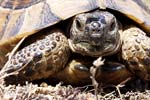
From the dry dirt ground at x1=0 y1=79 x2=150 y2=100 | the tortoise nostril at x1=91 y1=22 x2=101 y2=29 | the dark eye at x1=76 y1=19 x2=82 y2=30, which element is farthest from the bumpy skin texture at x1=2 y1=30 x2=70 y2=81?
the tortoise nostril at x1=91 y1=22 x2=101 y2=29

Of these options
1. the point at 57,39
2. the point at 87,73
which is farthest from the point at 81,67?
the point at 57,39

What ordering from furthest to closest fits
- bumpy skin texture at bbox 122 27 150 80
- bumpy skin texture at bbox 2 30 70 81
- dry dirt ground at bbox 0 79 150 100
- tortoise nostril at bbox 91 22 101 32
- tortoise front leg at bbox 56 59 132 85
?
tortoise front leg at bbox 56 59 132 85
bumpy skin texture at bbox 122 27 150 80
bumpy skin texture at bbox 2 30 70 81
tortoise nostril at bbox 91 22 101 32
dry dirt ground at bbox 0 79 150 100

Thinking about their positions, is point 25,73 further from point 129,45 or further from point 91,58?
point 129,45

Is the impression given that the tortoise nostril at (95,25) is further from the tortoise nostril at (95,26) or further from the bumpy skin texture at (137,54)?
the bumpy skin texture at (137,54)

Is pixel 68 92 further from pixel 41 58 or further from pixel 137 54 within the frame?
pixel 137 54

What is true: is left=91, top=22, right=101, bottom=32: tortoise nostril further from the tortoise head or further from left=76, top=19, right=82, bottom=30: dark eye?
left=76, top=19, right=82, bottom=30: dark eye
